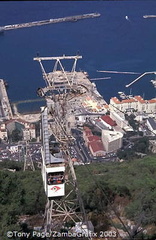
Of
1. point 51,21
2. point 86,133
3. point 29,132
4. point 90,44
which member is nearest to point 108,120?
point 86,133

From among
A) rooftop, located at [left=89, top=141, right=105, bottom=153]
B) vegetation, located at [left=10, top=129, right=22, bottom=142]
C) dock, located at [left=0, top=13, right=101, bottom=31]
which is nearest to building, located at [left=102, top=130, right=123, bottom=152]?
rooftop, located at [left=89, top=141, right=105, bottom=153]

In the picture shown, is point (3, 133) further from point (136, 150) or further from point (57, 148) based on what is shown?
point (57, 148)

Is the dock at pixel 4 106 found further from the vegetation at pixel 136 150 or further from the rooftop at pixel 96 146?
the vegetation at pixel 136 150

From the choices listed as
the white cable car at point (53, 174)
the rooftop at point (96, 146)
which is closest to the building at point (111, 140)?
the rooftop at point (96, 146)

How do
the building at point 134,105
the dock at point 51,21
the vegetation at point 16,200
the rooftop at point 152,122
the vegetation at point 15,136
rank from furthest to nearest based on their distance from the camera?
1. the dock at point 51,21
2. the building at point 134,105
3. the rooftop at point 152,122
4. the vegetation at point 15,136
5. the vegetation at point 16,200

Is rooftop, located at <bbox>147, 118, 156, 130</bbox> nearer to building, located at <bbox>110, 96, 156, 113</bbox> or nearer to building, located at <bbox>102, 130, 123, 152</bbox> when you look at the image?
building, located at <bbox>110, 96, 156, 113</bbox>

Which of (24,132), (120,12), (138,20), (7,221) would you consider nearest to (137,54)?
(138,20)

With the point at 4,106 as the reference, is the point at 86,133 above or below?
below

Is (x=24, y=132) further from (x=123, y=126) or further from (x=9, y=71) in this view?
(x=9, y=71)
